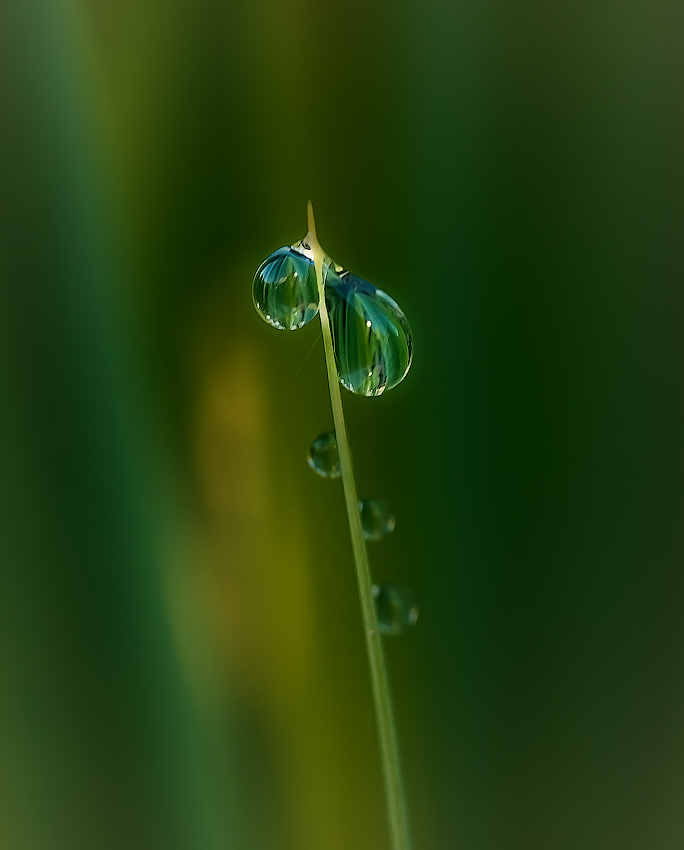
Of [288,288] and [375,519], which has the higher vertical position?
[288,288]

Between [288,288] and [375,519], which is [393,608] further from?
[288,288]

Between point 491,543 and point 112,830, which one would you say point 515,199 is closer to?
point 491,543

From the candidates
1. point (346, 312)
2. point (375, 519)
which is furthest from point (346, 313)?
point (375, 519)

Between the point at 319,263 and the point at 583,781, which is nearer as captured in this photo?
the point at 319,263

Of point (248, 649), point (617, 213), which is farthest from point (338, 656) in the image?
point (617, 213)

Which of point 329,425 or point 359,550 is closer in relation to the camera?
point 359,550

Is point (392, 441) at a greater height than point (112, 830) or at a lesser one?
greater

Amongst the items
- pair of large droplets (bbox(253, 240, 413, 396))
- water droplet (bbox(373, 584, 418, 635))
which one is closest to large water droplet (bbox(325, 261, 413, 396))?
pair of large droplets (bbox(253, 240, 413, 396))
